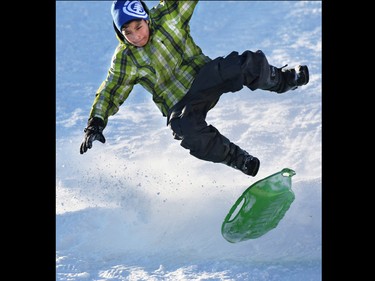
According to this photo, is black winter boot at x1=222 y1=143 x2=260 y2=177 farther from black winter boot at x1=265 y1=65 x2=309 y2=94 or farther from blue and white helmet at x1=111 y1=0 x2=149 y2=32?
blue and white helmet at x1=111 y1=0 x2=149 y2=32

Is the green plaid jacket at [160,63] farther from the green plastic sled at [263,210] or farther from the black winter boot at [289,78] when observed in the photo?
the green plastic sled at [263,210]

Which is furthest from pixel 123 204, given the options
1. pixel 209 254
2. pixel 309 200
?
pixel 309 200

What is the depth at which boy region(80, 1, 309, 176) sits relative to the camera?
6168mm

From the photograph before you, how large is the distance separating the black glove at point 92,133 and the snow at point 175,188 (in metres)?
1.16

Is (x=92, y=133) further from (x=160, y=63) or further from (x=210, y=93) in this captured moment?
(x=210, y=93)

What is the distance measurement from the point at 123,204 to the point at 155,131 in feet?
4.17

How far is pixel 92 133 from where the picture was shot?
6.12 m

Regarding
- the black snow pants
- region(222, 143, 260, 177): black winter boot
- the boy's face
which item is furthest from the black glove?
region(222, 143, 260, 177): black winter boot

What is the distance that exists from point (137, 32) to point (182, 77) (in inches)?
19.5

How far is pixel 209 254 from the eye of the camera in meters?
6.92

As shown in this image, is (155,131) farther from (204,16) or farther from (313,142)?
(204,16)

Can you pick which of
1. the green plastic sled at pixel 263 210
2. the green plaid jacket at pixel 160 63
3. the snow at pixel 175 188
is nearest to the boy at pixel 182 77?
the green plaid jacket at pixel 160 63

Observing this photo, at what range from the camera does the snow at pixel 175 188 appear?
6.81 metres

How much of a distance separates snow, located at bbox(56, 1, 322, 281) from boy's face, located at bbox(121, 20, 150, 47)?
1.73 metres
